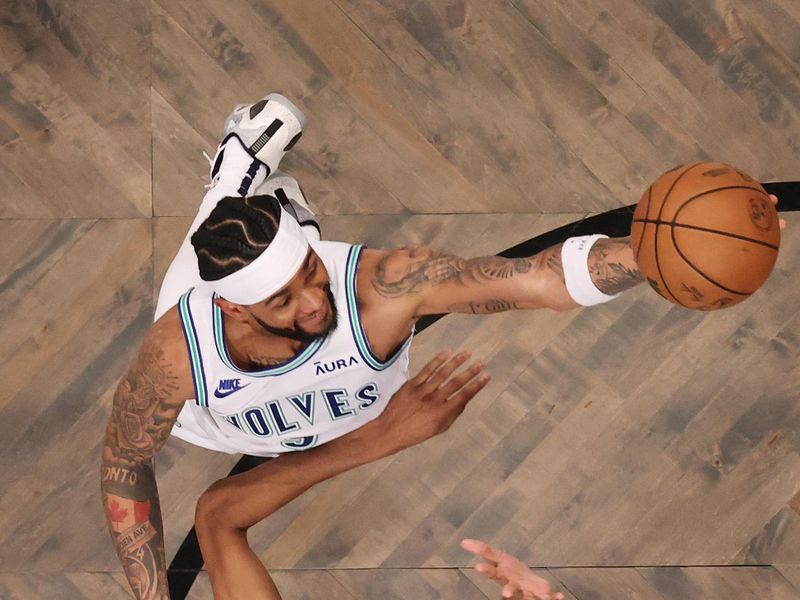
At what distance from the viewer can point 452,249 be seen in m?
3.30

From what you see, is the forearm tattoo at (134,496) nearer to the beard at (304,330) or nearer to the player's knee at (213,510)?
the player's knee at (213,510)

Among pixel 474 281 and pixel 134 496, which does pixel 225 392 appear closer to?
pixel 134 496

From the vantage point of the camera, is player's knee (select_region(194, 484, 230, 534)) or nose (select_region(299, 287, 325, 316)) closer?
nose (select_region(299, 287, 325, 316))

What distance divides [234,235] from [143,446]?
0.81 m

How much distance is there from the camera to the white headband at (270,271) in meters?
2.17

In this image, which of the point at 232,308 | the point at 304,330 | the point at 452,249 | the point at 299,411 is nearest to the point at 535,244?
the point at 452,249

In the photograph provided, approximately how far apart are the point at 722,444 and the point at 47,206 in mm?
2590

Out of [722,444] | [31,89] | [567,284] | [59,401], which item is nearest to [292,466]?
[59,401]

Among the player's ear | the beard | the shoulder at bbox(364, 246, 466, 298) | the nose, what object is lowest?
the player's ear

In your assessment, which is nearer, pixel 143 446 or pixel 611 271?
pixel 611 271

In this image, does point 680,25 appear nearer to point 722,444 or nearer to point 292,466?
point 722,444

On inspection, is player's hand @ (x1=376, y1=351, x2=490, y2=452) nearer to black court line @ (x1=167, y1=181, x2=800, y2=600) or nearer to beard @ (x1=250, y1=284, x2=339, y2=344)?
black court line @ (x1=167, y1=181, x2=800, y2=600)

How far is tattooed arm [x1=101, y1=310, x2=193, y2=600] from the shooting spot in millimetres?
2471

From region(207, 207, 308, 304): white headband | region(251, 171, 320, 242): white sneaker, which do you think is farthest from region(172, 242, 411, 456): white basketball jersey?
region(251, 171, 320, 242): white sneaker
